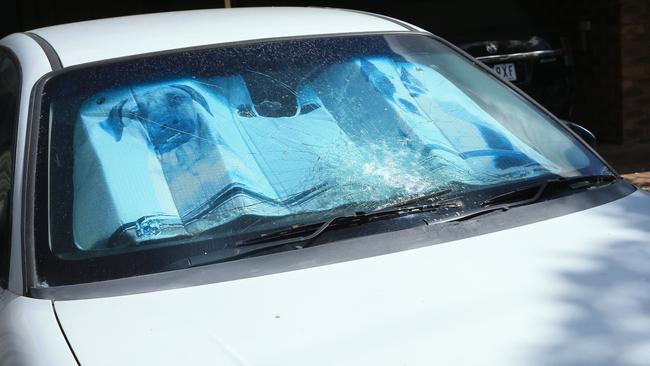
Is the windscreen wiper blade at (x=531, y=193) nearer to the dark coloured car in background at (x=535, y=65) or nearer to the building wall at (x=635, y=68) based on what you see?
the dark coloured car in background at (x=535, y=65)

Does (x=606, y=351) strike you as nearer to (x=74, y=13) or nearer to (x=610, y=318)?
(x=610, y=318)

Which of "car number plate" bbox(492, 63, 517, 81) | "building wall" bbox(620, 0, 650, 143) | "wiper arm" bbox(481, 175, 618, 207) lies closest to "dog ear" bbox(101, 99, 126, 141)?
"wiper arm" bbox(481, 175, 618, 207)

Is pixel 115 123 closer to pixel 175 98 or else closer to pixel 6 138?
pixel 175 98

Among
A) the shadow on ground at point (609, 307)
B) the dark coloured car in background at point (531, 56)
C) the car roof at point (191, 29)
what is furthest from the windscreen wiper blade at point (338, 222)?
the dark coloured car in background at point (531, 56)

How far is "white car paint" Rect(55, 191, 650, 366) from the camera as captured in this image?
2240 millimetres

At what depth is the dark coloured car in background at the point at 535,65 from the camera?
314 inches

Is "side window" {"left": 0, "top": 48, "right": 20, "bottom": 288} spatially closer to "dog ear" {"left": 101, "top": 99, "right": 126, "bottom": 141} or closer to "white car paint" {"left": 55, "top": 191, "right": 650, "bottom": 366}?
"dog ear" {"left": 101, "top": 99, "right": 126, "bottom": 141}

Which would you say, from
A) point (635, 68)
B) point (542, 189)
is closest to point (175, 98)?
point (542, 189)

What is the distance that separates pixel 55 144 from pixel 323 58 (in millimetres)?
922

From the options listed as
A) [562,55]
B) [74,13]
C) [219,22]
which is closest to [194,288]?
[219,22]

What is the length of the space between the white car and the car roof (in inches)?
0.6

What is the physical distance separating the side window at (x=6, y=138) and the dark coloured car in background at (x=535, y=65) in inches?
193

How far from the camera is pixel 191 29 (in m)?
3.44

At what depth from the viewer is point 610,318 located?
238 cm
